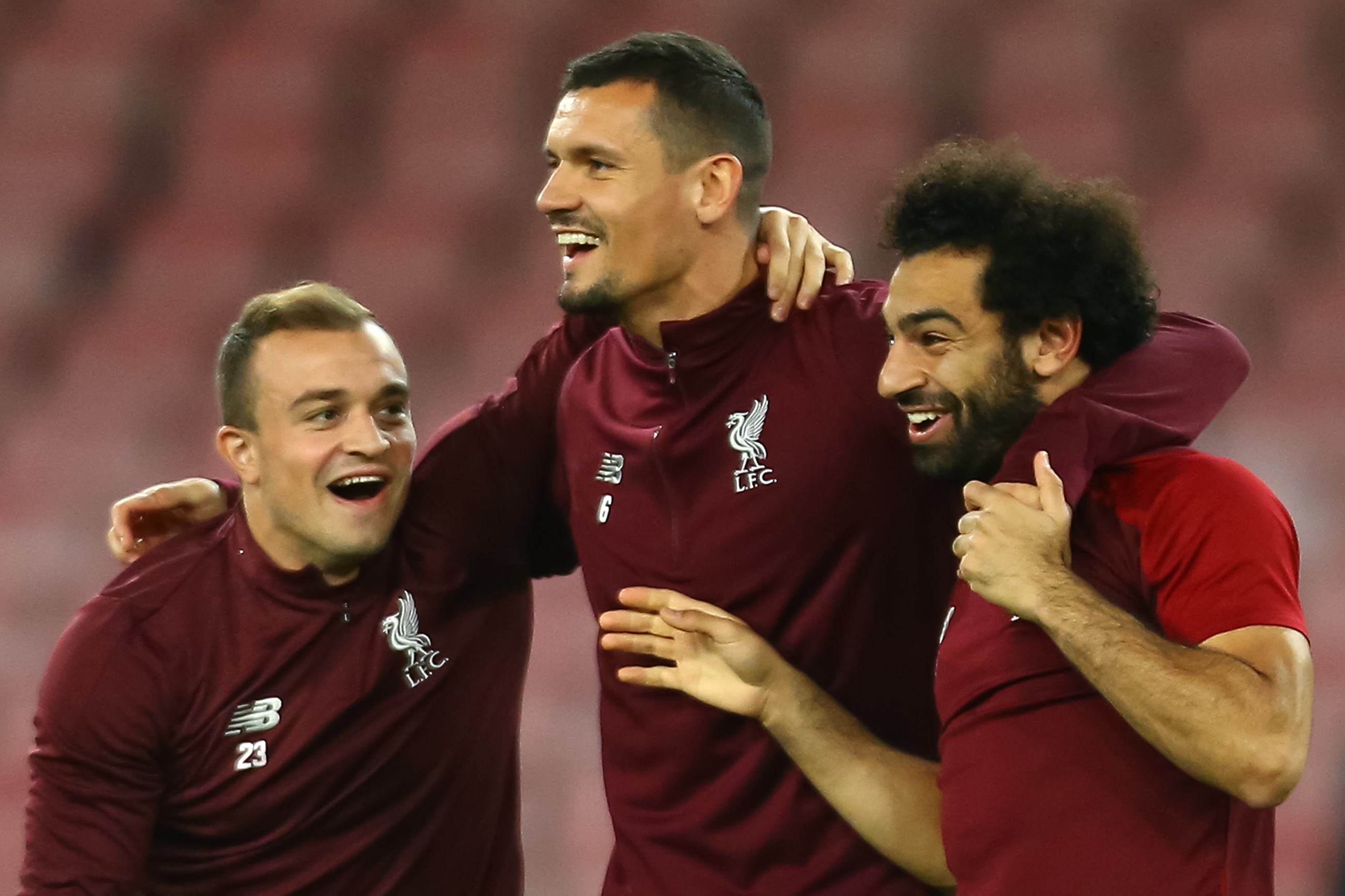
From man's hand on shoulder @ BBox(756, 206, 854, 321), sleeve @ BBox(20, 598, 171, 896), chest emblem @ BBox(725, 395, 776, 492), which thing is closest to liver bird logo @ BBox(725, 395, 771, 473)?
chest emblem @ BBox(725, 395, 776, 492)

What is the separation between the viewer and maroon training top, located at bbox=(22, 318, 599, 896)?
2223mm

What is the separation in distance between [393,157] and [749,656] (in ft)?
15.6

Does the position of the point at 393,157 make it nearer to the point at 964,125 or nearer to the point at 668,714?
the point at 964,125

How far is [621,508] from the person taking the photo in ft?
7.06

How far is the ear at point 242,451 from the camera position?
238 cm

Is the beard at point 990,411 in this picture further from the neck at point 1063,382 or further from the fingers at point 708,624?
the fingers at point 708,624

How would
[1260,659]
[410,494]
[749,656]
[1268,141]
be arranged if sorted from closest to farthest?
[1260,659]
[749,656]
[410,494]
[1268,141]

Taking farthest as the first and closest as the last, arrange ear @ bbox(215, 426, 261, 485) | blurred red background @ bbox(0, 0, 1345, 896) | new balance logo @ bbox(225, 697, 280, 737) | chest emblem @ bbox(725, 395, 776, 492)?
blurred red background @ bbox(0, 0, 1345, 896), ear @ bbox(215, 426, 261, 485), new balance logo @ bbox(225, 697, 280, 737), chest emblem @ bbox(725, 395, 776, 492)

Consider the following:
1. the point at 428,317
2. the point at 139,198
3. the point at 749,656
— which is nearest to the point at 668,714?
the point at 749,656

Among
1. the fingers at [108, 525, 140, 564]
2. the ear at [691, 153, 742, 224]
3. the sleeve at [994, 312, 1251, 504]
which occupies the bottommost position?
the sleeve at [994, 312, 1251, 504]

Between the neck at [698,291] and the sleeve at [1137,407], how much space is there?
1.74 feet

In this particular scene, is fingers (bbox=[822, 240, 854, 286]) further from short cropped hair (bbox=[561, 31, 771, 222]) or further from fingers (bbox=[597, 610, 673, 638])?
fingers (bbox=[597, 610, 673, 638])

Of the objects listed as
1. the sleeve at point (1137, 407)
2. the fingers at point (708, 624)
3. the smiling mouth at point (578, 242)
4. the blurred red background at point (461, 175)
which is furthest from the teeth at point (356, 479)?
the blurred red background at point (461, 175)

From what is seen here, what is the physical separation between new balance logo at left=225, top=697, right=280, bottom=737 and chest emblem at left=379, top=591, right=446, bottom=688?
7.6 inches
